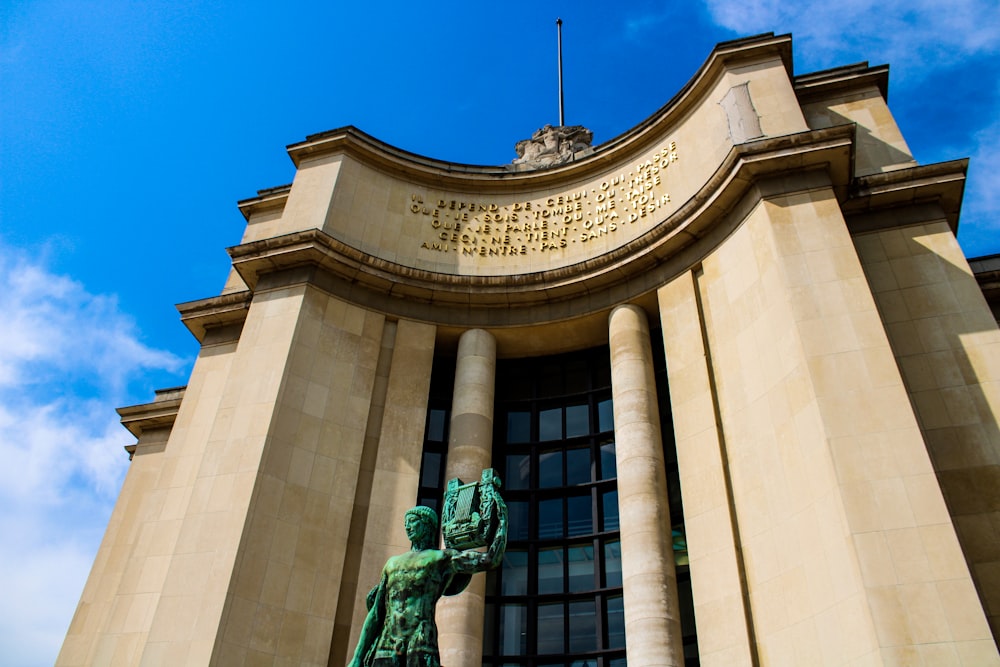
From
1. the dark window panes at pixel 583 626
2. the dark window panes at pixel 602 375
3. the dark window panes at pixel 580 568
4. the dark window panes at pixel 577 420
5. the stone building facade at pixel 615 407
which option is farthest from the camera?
the dark window panes at pixel 602 375

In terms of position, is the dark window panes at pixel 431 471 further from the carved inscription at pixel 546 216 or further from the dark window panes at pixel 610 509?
the carved inscription at pixel 546 216

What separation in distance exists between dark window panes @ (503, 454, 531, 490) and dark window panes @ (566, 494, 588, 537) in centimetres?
142

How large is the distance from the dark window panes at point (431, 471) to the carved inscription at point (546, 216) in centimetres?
652

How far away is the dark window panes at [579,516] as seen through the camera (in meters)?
19.5

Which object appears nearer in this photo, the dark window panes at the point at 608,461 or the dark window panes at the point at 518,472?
the dark window panes at the point at 608,461

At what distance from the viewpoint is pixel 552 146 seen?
2633cm

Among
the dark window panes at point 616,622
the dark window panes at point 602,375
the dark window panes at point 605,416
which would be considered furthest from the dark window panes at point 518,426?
the dark window panes at point 616,622

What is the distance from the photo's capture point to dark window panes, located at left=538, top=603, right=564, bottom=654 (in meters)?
17.9

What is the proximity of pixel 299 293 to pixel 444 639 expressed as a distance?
391 inches

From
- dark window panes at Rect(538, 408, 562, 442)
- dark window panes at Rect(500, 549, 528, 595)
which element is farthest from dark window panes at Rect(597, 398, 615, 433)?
dark window panes at Rect(500, 549, 528, 595)

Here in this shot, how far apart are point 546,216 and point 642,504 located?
10.5 metres

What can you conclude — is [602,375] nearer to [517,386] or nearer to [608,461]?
[517,386]

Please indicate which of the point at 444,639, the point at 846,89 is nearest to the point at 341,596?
the point at 444,639

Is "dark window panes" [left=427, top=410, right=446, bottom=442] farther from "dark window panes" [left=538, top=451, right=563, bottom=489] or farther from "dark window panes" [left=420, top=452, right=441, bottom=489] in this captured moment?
"dark window panes" [left=538, top=451, right=563, bottom=489]
